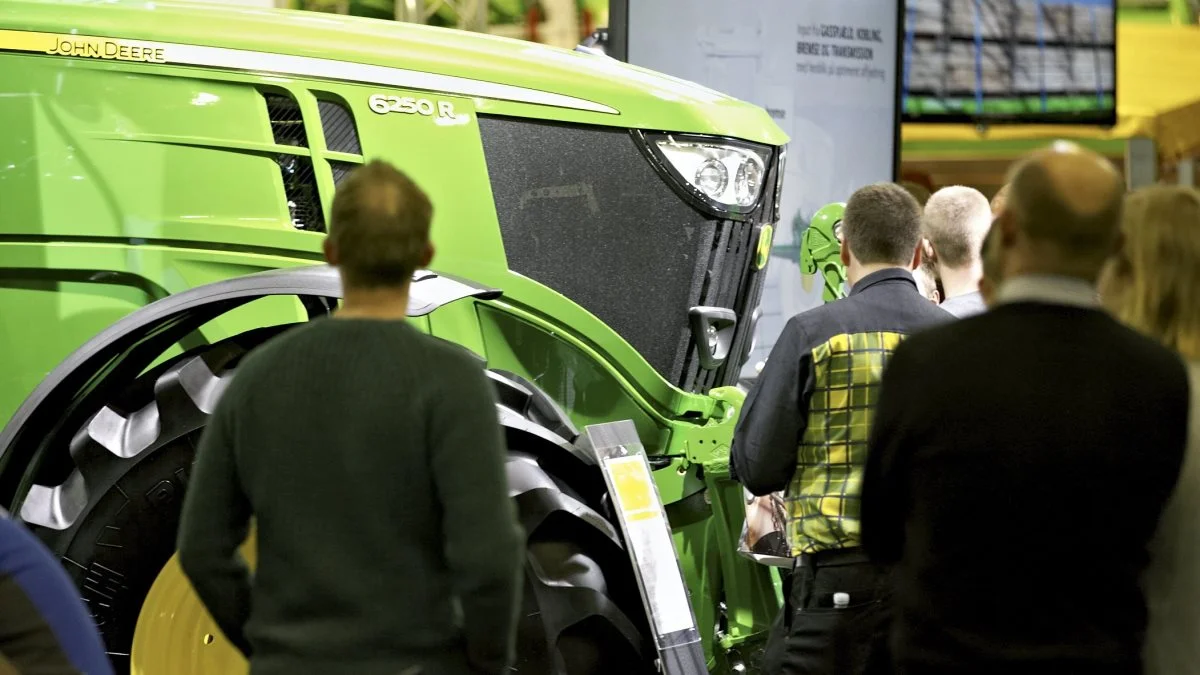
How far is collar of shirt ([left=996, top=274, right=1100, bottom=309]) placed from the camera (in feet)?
6.49

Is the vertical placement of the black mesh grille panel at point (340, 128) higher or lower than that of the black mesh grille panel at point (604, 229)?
higher

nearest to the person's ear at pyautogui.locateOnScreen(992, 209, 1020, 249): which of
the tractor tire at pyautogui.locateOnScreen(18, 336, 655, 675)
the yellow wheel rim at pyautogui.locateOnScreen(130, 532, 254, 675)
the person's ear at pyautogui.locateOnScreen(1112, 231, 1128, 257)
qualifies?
the person's ear at pyautogui.locateOnScreen(1112, 231, 1128, 257)

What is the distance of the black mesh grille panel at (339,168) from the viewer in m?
3.79

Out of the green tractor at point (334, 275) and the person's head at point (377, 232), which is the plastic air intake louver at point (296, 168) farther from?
the person's head at point (377, 232)

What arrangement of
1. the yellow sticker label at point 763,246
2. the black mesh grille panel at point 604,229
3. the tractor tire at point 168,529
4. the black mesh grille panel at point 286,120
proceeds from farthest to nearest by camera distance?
the yellow sticker label at point 763,246 < the black mesh grille panel at point 604,229 < the black mesh grille panel at point 286,120 < the tractor tire at point 168,529

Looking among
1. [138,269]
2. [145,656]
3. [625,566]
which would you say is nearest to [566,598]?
[625,566]

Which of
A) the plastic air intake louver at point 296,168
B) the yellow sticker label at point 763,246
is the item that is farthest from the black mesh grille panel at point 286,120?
the yellow sticker label at point 763,246

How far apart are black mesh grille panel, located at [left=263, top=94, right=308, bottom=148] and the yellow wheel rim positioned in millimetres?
1162

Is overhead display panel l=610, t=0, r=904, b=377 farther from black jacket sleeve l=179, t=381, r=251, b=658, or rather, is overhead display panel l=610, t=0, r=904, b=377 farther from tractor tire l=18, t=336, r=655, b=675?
black jacket sleeve l=179, t=381, r=251, b=658

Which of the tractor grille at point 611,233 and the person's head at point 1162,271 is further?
the tractor grille at point 611,233

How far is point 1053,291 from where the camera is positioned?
6.49ft

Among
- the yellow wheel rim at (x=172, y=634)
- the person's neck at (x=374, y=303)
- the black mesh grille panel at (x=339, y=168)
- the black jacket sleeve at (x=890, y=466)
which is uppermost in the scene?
the black mesh grille panel at (x=339, y=168)

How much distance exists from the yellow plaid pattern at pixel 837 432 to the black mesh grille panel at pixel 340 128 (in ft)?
4.44

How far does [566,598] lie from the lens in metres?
2.96
